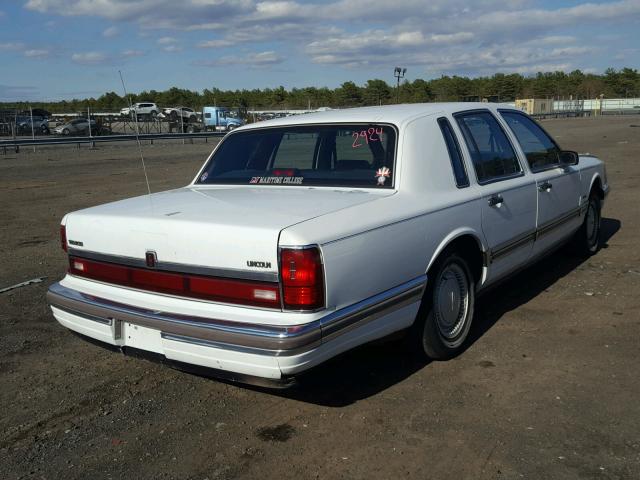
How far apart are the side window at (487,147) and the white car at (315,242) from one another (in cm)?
2

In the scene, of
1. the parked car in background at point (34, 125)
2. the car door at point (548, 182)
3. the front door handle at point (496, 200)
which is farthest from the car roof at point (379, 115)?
the parked car in background at point (34, 125)

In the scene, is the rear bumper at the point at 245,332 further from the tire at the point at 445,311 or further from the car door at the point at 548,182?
the car door at the point at 548,182

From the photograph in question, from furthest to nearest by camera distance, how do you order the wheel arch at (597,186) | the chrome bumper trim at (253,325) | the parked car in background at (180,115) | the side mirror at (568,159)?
1. the parked car in background at (180,115)
2. the wheel arch at (597,186)
3. the side mirror at (568,159)
4. the chrome bumper trim at (253,325)

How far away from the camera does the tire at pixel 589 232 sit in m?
6.59

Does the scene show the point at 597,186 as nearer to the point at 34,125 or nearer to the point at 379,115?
the point at 379,115

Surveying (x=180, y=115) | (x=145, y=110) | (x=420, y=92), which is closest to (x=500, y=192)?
(x=180, y=115)

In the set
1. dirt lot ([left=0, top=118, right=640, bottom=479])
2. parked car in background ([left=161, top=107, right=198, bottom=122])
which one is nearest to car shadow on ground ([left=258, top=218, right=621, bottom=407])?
dirt lot ([left=0, top=118, right=640, bottom=479])

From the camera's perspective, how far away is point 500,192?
4582 mm

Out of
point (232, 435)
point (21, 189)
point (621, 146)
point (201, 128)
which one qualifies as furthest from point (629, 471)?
point (201, 128)

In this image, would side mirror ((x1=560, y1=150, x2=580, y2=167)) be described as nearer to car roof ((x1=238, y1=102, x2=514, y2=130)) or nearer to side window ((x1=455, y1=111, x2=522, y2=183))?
side window ((x1=455, y1=111, x2=522, y2=183))

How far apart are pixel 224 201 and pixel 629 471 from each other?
251 centimetres

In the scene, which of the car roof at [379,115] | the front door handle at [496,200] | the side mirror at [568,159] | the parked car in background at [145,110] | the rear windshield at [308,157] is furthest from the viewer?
the parked car in background at [145,110]

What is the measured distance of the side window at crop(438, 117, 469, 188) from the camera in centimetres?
425

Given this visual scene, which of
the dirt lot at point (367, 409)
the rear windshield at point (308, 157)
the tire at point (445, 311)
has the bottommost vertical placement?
the dirt lot at point (367, 409)
